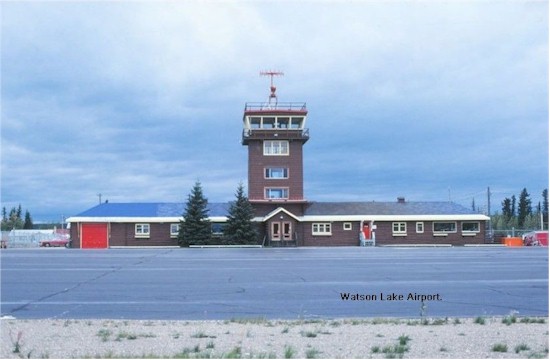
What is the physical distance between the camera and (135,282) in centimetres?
1802

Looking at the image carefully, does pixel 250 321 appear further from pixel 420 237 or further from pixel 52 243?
pixel 52 243

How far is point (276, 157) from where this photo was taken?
54.6 metres

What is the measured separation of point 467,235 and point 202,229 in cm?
2282

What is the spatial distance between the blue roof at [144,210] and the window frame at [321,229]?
8086mm

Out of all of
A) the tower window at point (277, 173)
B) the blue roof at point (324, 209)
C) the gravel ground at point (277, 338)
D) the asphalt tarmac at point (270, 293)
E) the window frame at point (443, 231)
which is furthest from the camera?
the blue roof at point (324, 209)

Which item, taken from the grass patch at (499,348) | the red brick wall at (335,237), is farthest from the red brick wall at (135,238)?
the grass patch at (499,348)

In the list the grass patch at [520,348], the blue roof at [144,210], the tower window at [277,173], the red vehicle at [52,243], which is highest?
the tower window at [277,173]

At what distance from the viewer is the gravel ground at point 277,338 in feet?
28.1

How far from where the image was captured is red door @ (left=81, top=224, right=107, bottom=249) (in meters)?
54.2

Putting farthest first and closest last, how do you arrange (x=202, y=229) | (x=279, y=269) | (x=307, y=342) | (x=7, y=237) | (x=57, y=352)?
(x=7, y=237) < (x=202, y=229) < (x=279, y=269) < (x=307, y=342) < (x=57, y=352)

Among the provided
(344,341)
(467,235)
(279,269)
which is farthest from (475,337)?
(467,235)

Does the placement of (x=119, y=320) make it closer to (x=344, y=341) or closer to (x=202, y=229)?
(x=344, y=341)

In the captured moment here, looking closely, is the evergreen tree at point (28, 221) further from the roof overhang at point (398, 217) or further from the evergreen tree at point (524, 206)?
the evergreen tree at point (524, 206)

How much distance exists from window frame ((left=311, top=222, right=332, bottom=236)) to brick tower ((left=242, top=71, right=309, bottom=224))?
6.36 ft
